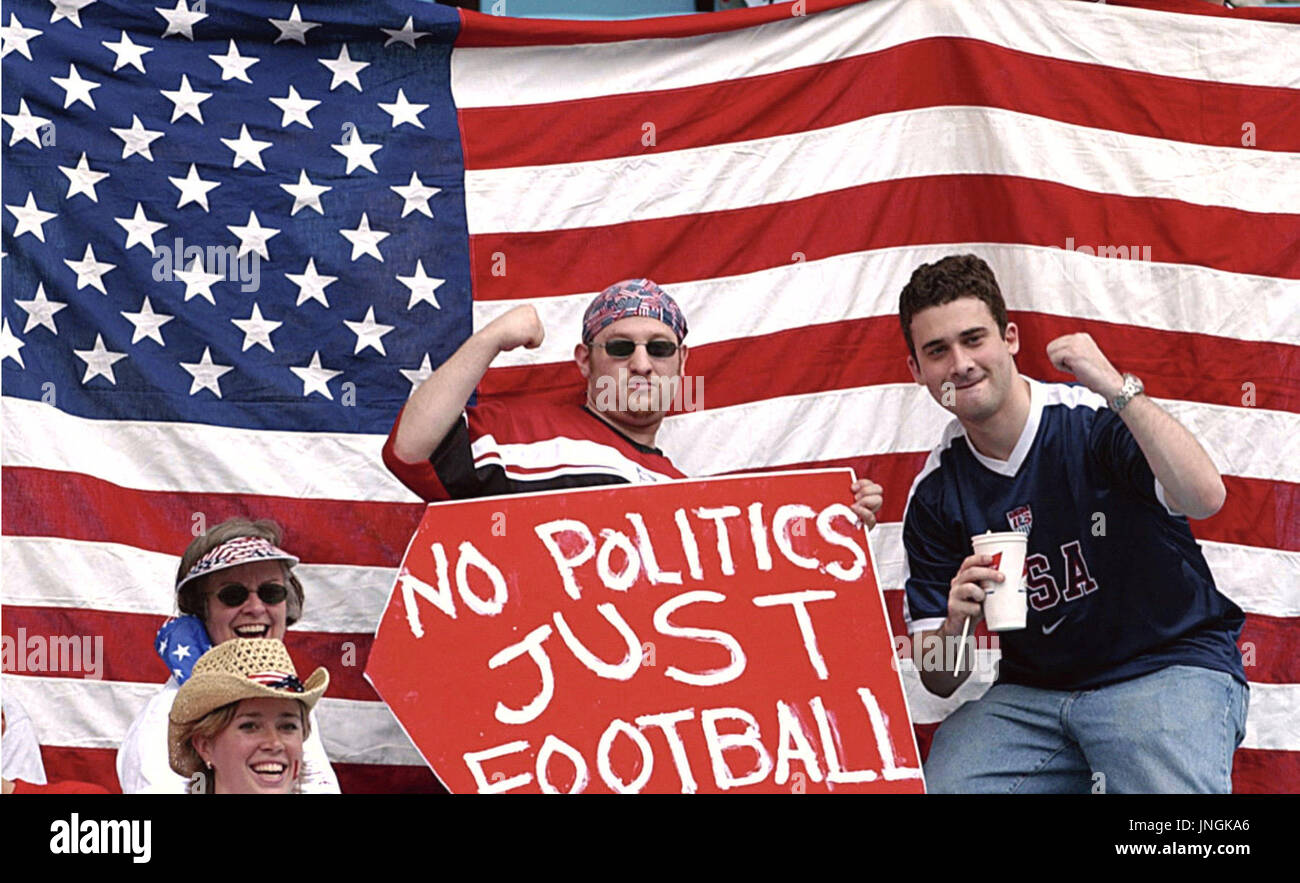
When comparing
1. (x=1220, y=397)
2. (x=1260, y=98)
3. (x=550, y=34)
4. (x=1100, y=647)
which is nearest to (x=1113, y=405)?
(x=1100, y=647)

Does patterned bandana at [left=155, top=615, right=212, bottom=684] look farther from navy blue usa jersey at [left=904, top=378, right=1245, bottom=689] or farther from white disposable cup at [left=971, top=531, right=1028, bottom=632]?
white disposable cup at [left=971, top=531, right=1028, bottom=632]

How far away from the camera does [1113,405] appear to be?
4543 millimetres

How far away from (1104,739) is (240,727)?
2.31m

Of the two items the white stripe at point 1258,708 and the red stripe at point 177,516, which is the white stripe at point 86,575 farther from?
the white stripe at point 1258,708

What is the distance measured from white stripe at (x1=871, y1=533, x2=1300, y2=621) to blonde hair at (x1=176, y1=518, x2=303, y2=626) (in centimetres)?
182

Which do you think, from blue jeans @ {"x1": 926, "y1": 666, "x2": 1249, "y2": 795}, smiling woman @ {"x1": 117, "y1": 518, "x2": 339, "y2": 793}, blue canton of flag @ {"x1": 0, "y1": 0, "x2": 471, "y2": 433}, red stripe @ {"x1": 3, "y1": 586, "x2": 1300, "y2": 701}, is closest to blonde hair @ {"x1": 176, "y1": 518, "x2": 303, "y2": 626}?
smiling woman @ {"x1": 117, "y1": 518, "x2": 339, "y2": 793}

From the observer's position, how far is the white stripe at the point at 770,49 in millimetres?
5562

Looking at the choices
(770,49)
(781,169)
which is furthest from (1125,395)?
(770,49)

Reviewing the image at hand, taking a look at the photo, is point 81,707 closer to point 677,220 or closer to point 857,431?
point 677,220

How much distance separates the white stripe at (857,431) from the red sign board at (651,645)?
89 cm

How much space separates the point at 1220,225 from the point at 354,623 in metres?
3.08

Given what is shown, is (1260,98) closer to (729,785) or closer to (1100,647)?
(1100,647)

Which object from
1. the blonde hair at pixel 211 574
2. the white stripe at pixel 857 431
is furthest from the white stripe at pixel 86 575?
the white stripe at pixel 857 431

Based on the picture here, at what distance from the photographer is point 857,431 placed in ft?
18.1
